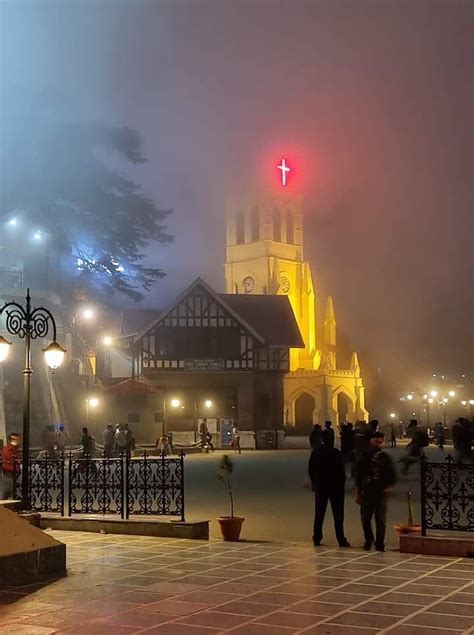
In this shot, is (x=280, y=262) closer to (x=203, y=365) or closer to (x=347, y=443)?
(x=203, y=365)

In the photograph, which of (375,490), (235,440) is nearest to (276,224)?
(235,440)

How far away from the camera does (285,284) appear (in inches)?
3688

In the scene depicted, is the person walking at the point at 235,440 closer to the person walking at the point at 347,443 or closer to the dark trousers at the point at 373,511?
the person walking at the point at 347,443

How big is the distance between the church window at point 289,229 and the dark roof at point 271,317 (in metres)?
39.9

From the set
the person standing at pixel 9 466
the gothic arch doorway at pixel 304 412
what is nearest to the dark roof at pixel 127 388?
the person standing at pixel 9 466

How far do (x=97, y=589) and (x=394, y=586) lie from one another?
3157 mm

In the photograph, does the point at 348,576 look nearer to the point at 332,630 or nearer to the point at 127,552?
the point at 332,630

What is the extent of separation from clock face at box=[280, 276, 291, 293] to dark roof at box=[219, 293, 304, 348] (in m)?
33.4

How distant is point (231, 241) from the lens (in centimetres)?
9812

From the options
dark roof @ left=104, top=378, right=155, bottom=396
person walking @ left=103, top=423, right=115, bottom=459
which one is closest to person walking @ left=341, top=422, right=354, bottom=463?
person walking @ left=103, top=423, right=115, bottom=459

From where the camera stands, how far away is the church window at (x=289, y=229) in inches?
3868

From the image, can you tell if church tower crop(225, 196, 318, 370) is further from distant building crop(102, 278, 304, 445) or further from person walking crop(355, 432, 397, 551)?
person walking crop(355, 432, 397, 551)

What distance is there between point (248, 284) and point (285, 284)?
4.75 metres

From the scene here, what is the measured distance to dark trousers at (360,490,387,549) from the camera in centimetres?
1027
